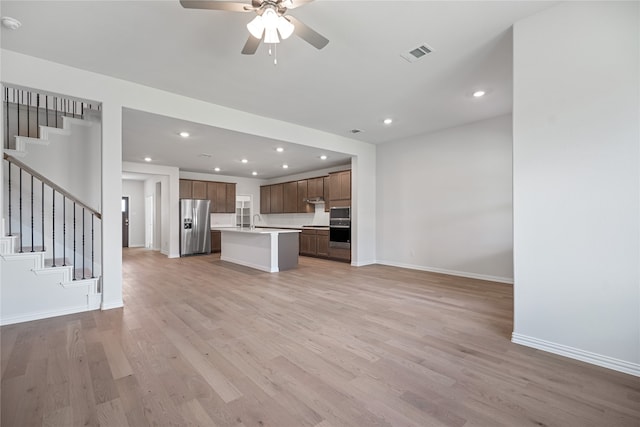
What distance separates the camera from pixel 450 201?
17.7ft

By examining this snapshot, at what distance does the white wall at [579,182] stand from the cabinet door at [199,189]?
8437 millimetres

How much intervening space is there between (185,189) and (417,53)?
7.69m

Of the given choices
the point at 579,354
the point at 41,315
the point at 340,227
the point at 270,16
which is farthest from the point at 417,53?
the point at 41,315

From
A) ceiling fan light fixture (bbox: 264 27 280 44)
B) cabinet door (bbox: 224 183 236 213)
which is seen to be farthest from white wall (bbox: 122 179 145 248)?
ceiling fan light fixture (bbox: 264 27 280 44)

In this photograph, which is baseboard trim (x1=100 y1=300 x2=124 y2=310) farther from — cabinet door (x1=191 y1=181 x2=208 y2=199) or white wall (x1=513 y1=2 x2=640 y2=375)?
cabinet door (x1=191 y1=181 x2=208 y2=199)

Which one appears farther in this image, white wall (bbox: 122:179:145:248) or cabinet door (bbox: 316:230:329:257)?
white wall (bbox: 122:179:145:248)

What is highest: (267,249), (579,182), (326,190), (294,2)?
(294,2)

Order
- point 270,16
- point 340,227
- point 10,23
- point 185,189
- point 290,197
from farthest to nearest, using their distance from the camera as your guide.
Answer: point 290,197, point 185,189, point 340,227, point 10,23, point 270,16

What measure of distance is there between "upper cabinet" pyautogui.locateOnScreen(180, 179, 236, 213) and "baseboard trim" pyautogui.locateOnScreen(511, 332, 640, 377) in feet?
27.8

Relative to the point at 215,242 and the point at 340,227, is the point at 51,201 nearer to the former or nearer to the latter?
the point at 215,242

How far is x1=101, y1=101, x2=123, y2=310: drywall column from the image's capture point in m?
3.31

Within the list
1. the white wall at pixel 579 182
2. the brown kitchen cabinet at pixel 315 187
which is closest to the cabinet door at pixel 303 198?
the brown kitchen cabinet at pixel 315 187

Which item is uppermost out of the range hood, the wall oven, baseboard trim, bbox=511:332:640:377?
the range hood

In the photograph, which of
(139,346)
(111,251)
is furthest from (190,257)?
(139,346)
